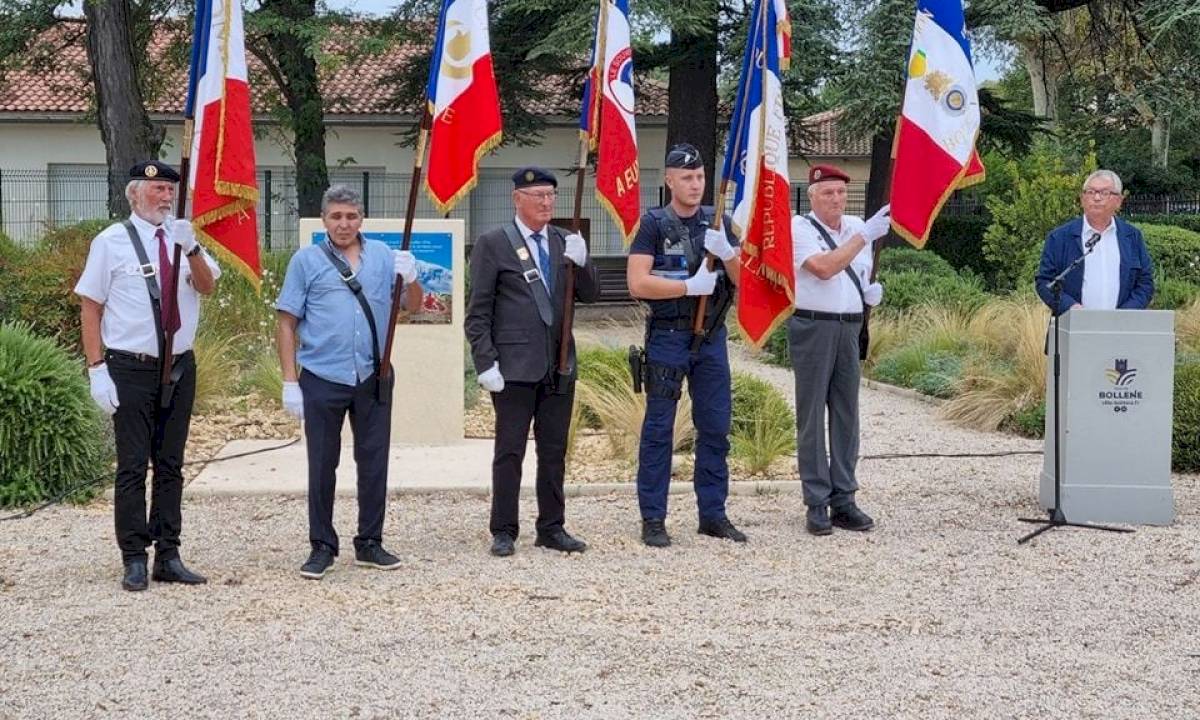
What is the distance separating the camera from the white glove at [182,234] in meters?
6.56

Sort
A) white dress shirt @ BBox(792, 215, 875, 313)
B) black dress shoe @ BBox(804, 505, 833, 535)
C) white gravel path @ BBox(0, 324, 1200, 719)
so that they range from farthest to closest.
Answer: black dress shoe @ BBox(804, 505, 833, 535) < white dress shirt @ BBox(792, 215, 875, 313) < white gravel path @ BBox(0, 324, 1200, 719)

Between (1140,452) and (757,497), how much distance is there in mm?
2251

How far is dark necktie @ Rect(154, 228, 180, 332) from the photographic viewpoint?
21.9ft

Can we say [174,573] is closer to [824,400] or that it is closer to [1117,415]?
[824,400]

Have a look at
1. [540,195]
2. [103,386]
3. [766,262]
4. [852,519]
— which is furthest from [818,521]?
[103,386]

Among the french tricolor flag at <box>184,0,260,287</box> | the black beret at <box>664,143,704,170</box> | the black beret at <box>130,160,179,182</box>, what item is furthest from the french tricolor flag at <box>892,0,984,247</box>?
the black beret at <box>130,160,179,182</box>

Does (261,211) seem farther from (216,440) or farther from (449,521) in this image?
(449,521)

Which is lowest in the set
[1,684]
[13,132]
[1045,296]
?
[1,684]

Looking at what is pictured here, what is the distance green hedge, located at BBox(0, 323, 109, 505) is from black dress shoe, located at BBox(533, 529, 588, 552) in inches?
121

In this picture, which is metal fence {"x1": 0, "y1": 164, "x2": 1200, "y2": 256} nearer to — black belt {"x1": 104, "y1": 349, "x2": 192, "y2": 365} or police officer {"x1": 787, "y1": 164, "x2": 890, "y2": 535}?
police officer {"x1": 787, "y1": 164, "x2": 890, "y2": 535}

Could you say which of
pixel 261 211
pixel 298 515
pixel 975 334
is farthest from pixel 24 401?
pixel 261 211

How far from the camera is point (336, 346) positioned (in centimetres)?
691

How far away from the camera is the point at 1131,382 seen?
331 inches

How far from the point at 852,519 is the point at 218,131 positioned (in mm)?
3891
